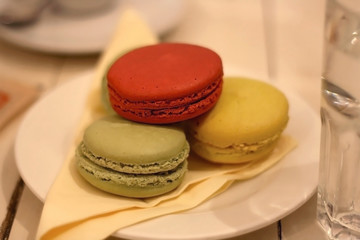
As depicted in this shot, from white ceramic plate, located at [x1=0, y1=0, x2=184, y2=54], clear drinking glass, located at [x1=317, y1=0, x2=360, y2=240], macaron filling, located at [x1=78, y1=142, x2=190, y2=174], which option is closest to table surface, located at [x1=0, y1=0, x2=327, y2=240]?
white ceramic plate, located at [x1=0, y1=0, x2=184, y2=54]

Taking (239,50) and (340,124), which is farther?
(239,50)

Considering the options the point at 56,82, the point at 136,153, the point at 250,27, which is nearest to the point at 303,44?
the point at 250,27

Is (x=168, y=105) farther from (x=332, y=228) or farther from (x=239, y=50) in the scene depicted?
(x=239, y=50)

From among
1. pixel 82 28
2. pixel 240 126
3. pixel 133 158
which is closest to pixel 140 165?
pixel 133 158

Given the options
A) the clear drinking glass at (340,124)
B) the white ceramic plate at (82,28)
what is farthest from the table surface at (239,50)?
the clear drinking glass at (340,124)

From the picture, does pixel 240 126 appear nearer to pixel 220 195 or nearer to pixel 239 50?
pixel 220 195

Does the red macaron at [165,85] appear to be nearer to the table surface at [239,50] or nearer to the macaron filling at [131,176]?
→ the macaron filling at [131,176]

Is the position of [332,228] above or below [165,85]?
below
